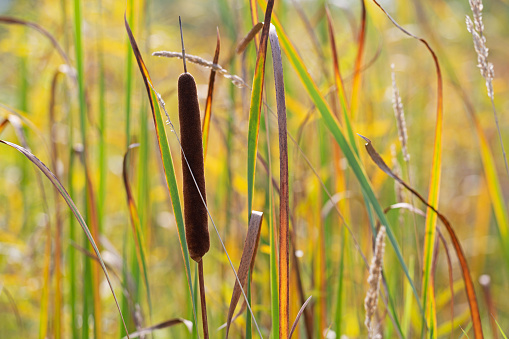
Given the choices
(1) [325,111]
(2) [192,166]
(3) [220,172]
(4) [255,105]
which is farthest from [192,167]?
(3) [220,172]

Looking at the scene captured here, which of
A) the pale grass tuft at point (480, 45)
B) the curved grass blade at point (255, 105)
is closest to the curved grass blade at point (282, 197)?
the curved grass blade at point (255, 105)

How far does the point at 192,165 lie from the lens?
415mm

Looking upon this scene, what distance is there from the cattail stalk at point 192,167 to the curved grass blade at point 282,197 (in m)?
0.08

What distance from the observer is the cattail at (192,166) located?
1.30 ft

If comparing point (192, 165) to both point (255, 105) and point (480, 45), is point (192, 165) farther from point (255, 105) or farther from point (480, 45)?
point (480, 45)

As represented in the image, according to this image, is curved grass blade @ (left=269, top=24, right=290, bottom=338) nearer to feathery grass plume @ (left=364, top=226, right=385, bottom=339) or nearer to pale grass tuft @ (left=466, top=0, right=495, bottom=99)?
feathery grass plume @ (left=364, top=226, right=385, bottom=339)

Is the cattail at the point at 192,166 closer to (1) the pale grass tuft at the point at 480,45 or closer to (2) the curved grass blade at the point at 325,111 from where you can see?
(2) the curved grass blade at the point at 325,111

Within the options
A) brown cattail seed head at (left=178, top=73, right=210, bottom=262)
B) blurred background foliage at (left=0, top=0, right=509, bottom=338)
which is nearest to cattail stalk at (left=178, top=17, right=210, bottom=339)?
brown cattail seed head at (left=178, top=73, right=210, bottom=262)

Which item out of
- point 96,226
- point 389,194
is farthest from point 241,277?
point 389,194

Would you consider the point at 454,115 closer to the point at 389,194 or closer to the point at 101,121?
the point at 389,194

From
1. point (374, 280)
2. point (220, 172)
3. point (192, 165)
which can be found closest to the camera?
point (192, 165)

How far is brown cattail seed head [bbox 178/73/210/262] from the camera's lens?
1.30 feet

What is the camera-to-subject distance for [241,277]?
1.57 feet

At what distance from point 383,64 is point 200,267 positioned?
154 cm
